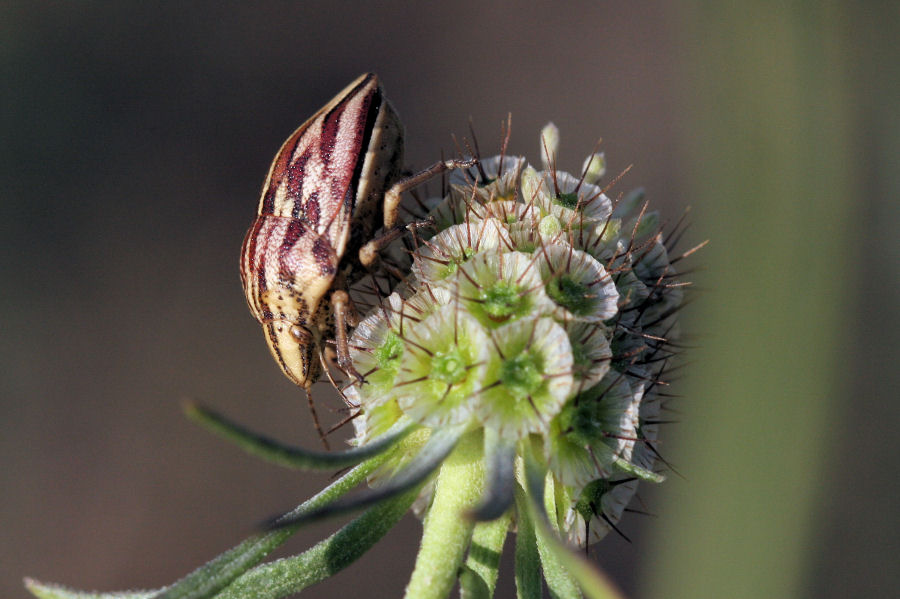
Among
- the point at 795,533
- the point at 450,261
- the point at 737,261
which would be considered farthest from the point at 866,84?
the point at 450,261

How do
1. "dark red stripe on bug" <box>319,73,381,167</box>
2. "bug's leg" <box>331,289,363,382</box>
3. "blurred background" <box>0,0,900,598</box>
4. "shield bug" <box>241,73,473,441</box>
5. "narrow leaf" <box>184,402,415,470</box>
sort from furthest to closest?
"blurred background" <box>0,0,900,598</box>, "dark red stripe on bug" <box>319,73,381,167</box>, "shield bug" <box>241,73,473,441</box>, "bug's leg" <box>331,289,363,382</box>, "narrow leaf" <box>184,402,415,470</box>

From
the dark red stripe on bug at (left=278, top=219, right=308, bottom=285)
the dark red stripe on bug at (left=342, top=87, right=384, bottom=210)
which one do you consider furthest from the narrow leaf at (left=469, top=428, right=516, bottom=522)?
the dark red stripe on bug at (left=342, top=87, right=384, bottom=210)

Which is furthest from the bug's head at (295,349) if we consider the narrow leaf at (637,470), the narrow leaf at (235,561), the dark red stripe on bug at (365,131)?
the narrow leaf at (637,470)

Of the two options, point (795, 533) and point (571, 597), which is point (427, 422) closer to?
point (571, 597)

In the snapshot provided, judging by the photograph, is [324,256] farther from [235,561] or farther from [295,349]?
[235,561]

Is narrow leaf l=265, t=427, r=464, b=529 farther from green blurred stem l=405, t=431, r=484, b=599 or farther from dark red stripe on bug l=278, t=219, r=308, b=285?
dark red stripe on bug l=278, t=219, r=308, b=285

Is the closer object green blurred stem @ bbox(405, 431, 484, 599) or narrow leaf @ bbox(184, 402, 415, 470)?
narrow leaf @ bbox(184, 402, 415, 470)

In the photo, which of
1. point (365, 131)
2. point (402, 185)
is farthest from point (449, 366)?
point (365, 131)
